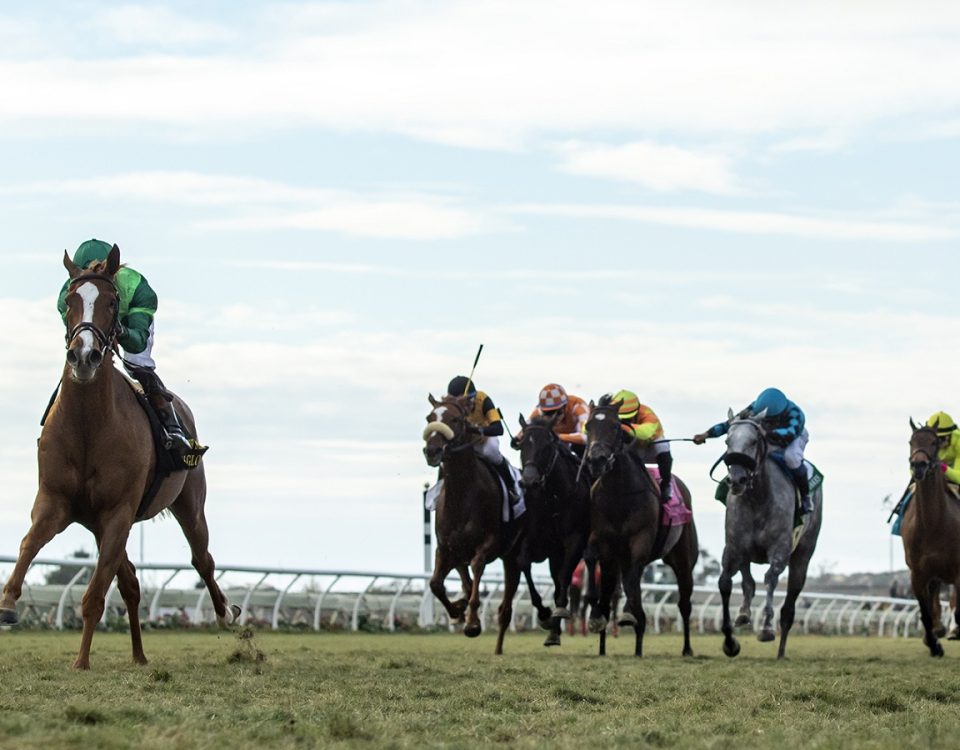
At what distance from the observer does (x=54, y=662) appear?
10.9 meters

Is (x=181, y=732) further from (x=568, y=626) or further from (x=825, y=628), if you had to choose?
(x=825, y=628)

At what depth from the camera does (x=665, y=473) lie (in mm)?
15977

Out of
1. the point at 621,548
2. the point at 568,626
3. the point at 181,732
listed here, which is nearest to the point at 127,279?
the point at 181,732

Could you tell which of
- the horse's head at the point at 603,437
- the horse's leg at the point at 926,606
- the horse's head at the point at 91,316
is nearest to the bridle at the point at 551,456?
the horse's head at the point at 603,437

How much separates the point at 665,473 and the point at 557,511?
39.6 inches

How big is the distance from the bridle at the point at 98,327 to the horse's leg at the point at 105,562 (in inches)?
38.9

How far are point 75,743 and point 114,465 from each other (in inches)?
161

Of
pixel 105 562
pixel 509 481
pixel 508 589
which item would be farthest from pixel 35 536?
pixel 508 589

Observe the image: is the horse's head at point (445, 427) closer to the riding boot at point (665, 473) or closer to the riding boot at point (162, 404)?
the riding boot at point (665, 473)

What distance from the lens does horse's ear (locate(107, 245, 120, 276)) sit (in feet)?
33.3

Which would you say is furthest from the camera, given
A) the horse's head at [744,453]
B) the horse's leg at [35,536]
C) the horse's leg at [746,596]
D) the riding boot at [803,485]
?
the riding boot at [803,485]

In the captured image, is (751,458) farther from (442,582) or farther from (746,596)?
(442,582)

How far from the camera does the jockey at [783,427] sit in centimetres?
1567

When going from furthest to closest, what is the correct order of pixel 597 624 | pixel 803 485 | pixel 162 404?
pixel 803 485 < pixel 597 624 < pixel 162 404
